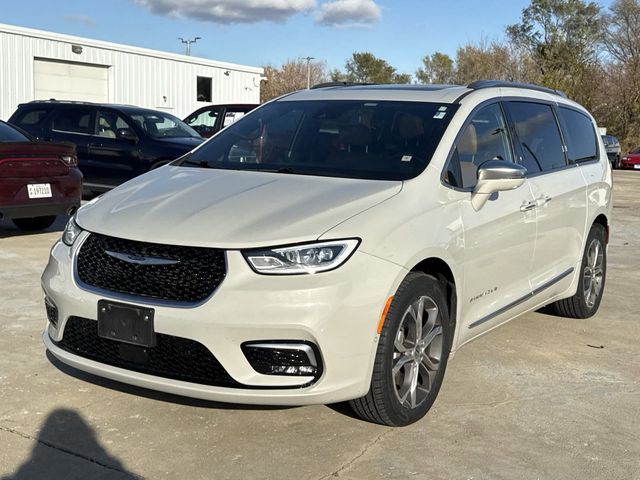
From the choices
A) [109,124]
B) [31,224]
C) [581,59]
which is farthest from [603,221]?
[581,59]

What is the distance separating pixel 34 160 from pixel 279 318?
6356 millimetres

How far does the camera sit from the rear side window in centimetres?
594

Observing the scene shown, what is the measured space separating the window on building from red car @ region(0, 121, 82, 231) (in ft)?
74.6

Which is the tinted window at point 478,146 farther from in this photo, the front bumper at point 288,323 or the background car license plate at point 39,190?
the background car license plate at point 39,190

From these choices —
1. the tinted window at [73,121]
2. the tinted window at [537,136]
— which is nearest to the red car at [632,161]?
the tinted window at [73,121]

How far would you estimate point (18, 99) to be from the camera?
24.0 meters

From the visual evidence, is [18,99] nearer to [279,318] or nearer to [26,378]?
[26,378]

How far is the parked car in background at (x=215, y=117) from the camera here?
16.7 metres

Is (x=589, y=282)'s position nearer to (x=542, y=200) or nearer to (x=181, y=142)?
(x=542, y=200)

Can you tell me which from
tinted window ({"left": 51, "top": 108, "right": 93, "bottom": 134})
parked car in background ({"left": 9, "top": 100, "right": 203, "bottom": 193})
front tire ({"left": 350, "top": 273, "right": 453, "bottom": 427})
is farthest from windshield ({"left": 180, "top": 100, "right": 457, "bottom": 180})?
tinted window ({"left": 51, "top": 108, "right": 93, "bottom": 134})

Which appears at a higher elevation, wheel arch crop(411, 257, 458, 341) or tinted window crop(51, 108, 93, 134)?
tinted window crop(51, 108, 93, 134)

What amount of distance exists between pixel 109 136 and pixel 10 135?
13.2 ft

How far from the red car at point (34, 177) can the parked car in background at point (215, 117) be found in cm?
714

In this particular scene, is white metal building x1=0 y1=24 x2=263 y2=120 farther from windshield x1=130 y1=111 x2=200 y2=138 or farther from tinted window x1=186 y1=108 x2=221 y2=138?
windshield x1=130 y1=111 x2=200 y2=138
